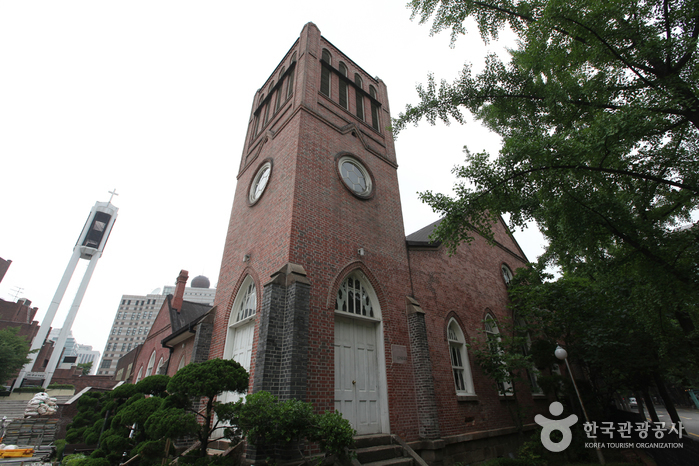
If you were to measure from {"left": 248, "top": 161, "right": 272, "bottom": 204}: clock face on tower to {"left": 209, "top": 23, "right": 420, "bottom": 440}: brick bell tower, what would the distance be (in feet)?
0.21

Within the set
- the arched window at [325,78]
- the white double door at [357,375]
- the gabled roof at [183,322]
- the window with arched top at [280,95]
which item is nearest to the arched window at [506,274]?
the white double door at [357,375]

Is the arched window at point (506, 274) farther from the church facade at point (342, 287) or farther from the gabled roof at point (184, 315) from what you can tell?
the gabled roof at point (184, 315)

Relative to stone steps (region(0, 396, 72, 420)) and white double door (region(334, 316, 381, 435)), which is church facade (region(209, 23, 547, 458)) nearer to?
white double door (region(334, 316, 381, 435))

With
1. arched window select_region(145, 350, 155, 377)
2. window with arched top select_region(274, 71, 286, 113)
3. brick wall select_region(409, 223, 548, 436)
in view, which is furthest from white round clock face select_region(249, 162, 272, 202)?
arched window select_region(145, 350, 155, 377)

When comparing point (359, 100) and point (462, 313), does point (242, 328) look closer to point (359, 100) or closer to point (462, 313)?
point (462, 313)

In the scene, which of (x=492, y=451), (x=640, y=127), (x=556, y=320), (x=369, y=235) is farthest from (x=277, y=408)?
(x=556, y=320)

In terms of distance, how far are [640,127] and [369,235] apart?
250 inches

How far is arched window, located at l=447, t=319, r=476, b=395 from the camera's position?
10.3 meters

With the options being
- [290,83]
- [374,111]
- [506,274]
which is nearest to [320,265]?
[290,83]

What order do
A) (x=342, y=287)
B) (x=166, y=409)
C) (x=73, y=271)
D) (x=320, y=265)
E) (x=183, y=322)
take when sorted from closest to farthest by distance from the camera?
1. (x=166, y=409)
2. (x=320, y=265)
3. (x=342, y=287)
4. (x=183, y=322)
5. (x=73, y=271)

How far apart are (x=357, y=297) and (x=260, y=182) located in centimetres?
554

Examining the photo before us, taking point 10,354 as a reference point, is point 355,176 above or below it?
above

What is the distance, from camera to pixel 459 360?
10773mm

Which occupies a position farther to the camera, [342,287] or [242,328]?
[242,328]
